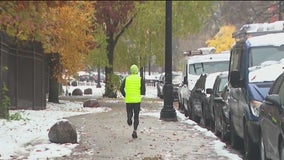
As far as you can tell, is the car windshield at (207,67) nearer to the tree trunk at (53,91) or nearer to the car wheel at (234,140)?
the tree trunk at (53,91)

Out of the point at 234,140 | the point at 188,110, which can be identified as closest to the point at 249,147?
the point at 234,140

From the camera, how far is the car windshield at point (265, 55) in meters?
11.7

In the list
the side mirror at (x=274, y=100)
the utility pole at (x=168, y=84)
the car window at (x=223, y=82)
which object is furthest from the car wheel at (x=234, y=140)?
the utility pole at (x=168, y=84)

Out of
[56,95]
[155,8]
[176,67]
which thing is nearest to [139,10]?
[155,8]

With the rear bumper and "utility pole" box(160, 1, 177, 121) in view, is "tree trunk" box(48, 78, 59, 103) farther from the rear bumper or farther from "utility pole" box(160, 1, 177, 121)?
the rear bumper

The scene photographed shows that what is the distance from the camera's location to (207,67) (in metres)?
24.4

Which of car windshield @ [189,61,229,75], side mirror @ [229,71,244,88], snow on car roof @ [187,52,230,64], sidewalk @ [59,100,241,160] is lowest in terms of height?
sidewalk @ [59,100,241,160]

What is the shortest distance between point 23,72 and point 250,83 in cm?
1419

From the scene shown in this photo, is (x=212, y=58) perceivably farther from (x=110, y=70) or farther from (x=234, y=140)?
(x=110, y=70)

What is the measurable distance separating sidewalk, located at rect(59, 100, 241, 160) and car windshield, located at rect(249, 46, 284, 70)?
194 cm

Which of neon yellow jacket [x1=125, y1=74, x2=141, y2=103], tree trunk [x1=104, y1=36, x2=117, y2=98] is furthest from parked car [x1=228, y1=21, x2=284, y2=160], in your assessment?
tree trunk [x1=104, y1=36, x2=117, y2=98]

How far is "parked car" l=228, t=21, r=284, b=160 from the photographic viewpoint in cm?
1021

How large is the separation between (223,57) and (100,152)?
40.6ft

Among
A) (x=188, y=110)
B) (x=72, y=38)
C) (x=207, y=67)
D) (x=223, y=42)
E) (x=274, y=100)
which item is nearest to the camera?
(x=274, y=100)
